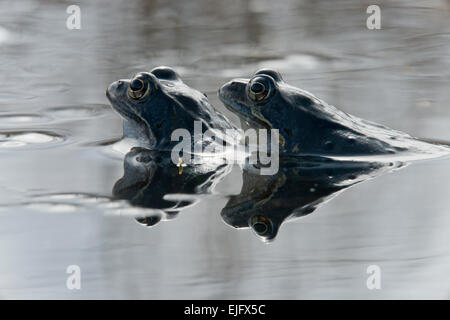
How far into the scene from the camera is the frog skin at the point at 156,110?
583 centimetres

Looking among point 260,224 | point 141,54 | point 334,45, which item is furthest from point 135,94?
point 334,45

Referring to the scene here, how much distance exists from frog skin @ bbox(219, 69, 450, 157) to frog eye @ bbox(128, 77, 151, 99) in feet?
1.73

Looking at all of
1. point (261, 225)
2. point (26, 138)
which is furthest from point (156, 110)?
point (261, 225)

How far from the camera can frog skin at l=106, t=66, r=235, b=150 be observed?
19.1 feet

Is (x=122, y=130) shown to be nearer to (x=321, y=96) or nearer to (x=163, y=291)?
(x=321, y=96)

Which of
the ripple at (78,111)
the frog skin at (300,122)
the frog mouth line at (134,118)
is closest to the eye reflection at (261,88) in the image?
the frog skin at (300,122)

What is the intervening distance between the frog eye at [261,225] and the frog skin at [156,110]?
1.54 metres

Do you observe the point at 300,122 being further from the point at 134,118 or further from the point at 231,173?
the point at 134,118

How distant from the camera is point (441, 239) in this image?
408 centimetres

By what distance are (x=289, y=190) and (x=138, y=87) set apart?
1469 mm

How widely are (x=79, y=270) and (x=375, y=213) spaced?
166 cm

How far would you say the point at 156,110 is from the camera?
5863mm

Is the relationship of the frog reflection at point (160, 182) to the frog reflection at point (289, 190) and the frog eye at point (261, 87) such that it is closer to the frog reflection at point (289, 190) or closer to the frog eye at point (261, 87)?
the frog reflection at point (289, 190)

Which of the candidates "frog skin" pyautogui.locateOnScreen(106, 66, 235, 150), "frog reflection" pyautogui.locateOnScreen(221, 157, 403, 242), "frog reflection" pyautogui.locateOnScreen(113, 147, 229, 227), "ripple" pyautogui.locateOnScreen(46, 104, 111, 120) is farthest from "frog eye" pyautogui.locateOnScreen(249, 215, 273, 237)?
"ripple" pyautogui.locateOnScreen(46, 104, 111, 120)
